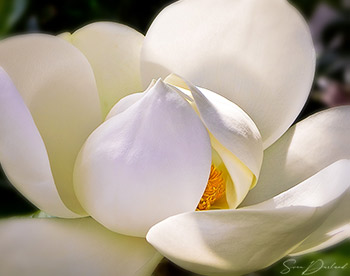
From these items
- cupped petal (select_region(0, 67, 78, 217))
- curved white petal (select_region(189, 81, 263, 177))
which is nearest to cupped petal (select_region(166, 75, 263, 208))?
curved white petal (select_region(189, 81, 263, 177))

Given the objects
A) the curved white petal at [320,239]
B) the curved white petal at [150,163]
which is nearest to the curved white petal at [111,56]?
the curved white petal at [150,163]

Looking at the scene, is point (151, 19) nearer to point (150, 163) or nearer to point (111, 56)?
point (111, 56)

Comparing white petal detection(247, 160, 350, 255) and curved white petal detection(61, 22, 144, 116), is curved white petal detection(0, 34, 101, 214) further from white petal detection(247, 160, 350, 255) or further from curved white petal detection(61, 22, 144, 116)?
white petal detection(247, 160, 350, 255)

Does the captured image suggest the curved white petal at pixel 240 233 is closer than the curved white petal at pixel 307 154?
Yes

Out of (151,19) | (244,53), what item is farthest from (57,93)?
(151,19)

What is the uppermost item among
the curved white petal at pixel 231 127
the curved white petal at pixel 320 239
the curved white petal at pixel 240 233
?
the curved white petal at pixel 231 127

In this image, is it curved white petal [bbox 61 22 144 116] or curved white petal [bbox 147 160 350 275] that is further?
curved white petal [bbox 61 22 144 116]

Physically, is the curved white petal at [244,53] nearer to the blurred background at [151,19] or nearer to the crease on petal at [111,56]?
the crease on petal at [111,56]
